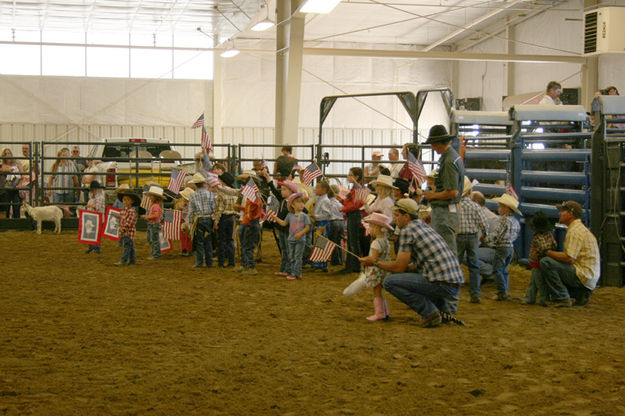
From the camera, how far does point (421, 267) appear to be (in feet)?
24.3

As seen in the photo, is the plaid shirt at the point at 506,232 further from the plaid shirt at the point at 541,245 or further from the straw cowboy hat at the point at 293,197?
the straw cowboy hat at the point at 293,197

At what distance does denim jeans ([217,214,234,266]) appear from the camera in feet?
38.8

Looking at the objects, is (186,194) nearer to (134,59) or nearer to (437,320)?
(437,320)

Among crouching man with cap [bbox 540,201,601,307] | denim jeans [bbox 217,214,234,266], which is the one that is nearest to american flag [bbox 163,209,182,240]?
denim jeans [bbox 217,214,234,266]

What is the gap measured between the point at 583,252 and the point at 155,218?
710 cm

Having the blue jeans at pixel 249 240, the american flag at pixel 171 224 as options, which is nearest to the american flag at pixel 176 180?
the american flag at pixel 171 224

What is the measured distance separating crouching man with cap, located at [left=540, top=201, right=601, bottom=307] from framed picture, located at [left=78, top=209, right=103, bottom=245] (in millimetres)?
7466

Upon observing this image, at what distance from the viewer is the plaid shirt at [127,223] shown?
1176 centimetres

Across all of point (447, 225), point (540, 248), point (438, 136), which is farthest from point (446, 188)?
point (540, 248)

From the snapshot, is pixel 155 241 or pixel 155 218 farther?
pixel 155 241

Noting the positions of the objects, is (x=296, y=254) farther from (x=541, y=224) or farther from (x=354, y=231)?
(x=541, y=224)

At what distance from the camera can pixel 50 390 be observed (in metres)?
5.18

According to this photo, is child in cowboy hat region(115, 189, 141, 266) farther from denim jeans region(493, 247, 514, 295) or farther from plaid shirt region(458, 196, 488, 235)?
denim jeans region(493, 247, 514, 295)

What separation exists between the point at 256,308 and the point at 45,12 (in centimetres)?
2010
